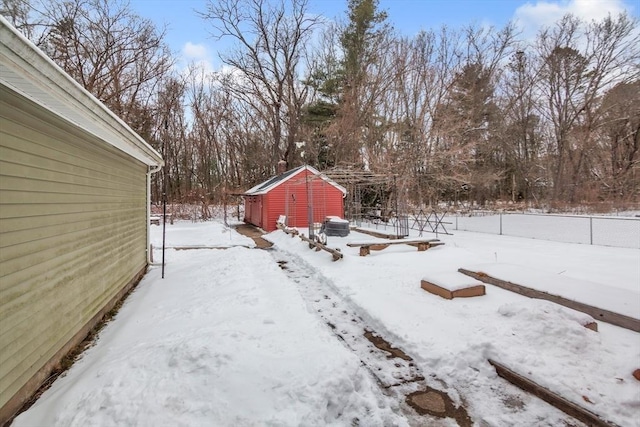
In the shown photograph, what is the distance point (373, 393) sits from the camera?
2.96m

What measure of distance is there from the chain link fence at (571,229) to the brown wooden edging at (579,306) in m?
6.46

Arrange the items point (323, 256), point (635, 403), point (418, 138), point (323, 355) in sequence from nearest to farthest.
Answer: point (635, 403) → point (323, 355) → point (323, 256) → point (418, 138)

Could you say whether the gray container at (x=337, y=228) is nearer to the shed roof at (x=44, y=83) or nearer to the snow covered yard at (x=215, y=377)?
the snow covered yard at (x=215, y=377)

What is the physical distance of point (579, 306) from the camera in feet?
14.8

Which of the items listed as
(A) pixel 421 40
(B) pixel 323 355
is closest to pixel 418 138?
(A) pixel 421 40

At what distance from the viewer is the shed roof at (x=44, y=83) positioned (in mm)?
1888

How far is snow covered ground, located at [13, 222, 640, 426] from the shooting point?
102 inches

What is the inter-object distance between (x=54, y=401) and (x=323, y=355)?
7.37ft

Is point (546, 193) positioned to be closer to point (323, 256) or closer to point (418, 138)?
point (418, 138)

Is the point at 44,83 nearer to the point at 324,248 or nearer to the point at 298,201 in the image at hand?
the point at 324,248

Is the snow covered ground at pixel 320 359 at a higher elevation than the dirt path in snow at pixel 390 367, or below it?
higher

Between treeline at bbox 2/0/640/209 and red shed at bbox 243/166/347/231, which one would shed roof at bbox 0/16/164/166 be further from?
treeline at bbox 2/0/640/209

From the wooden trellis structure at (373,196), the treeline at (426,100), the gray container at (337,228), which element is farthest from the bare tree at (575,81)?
the gray container at (337,228)

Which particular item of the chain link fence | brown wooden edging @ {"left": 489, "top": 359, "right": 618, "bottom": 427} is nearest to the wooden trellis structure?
the chain link fence
